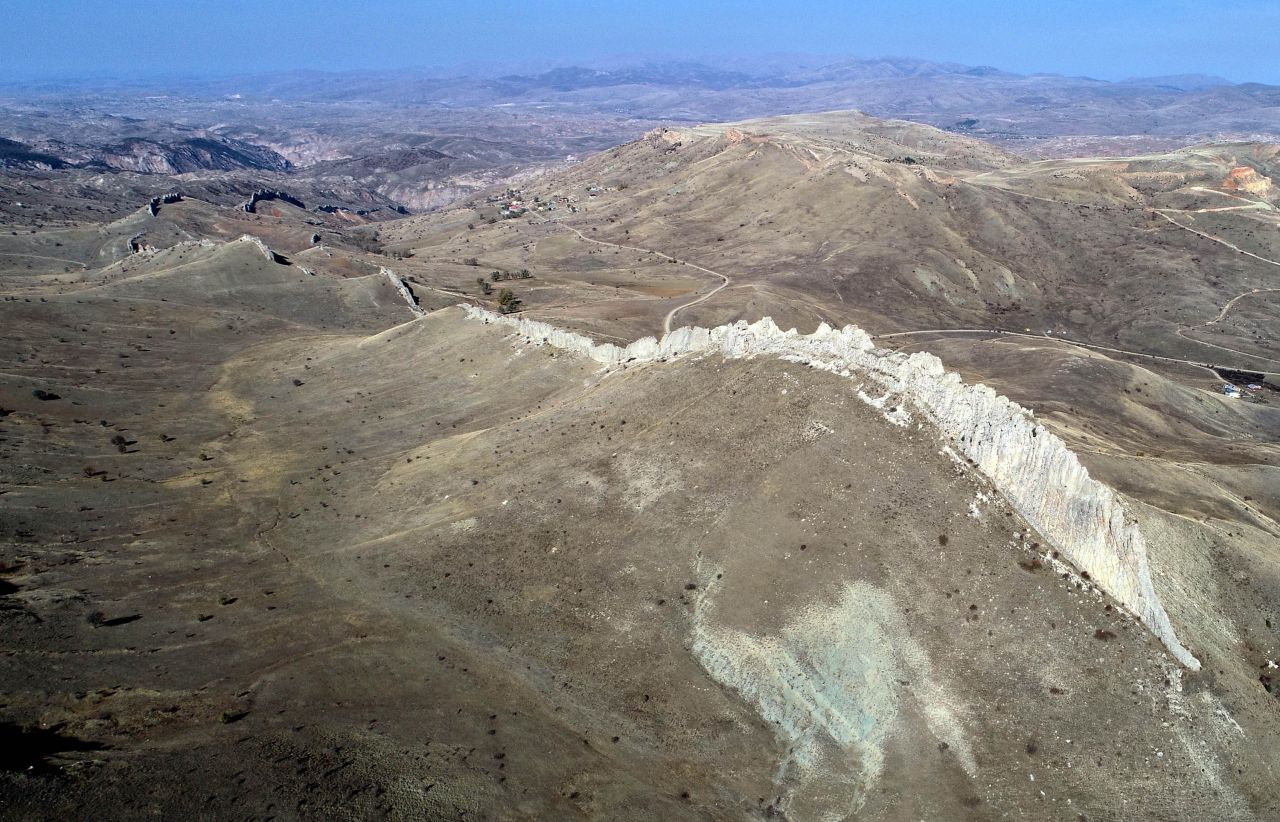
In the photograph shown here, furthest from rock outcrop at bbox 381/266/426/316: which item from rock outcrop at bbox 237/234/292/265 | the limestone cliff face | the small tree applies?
the limestone cliff face

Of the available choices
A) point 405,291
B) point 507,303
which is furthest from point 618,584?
point 405,291

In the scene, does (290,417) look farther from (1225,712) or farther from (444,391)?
(1225,712)

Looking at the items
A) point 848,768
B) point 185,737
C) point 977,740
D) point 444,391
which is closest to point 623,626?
point 848,768

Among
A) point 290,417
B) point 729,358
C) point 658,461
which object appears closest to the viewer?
point 658,461

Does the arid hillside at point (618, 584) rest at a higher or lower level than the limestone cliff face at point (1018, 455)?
lower

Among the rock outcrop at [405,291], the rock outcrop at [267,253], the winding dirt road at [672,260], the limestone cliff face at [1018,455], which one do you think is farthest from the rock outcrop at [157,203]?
the limestone cliff face at [1018,455]

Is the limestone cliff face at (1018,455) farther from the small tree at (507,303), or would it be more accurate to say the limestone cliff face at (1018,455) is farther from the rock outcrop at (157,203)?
the rock outcrop at (157,203)

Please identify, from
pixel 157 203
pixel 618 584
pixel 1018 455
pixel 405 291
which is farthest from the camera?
pixel 157 203

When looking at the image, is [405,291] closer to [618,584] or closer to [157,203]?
[618,584]
